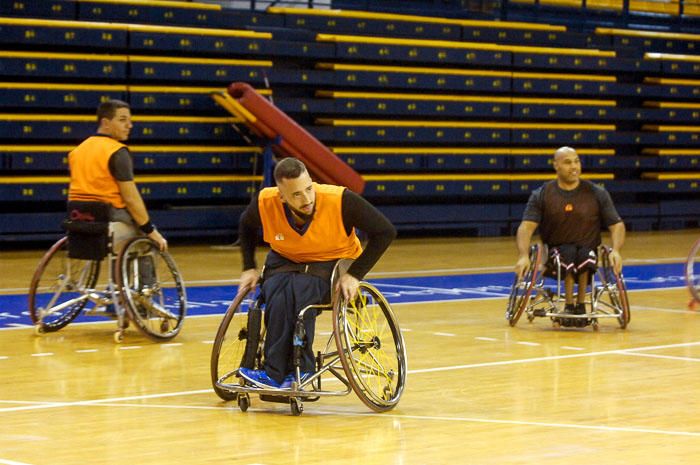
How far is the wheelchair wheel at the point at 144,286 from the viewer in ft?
26.1

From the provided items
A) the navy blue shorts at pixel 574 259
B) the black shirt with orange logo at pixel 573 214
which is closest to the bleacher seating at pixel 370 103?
the black shirt with orange logo at pixel 573 214

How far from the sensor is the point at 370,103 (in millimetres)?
16297

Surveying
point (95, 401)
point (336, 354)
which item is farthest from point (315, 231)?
point (95, 401)

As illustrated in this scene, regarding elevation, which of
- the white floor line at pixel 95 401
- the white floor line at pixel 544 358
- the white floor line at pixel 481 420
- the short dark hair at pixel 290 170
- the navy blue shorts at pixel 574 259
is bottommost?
the white floor line at pixel 544 358

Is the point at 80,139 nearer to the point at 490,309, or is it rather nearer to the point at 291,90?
the point at 291,90

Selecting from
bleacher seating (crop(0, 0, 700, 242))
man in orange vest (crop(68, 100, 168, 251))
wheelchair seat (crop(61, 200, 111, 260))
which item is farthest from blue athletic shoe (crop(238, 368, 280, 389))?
bleacher seating (crop(0, 0, 700, 242))

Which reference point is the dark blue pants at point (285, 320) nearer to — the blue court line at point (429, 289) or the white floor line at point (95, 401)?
the white floor line at point (95, 401)

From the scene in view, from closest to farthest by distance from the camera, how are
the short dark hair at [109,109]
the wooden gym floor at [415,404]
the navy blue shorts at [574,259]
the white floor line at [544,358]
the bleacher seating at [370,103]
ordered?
the wooden gym floor at [415,404] < the white floor line at [544,358] < the short dark hair at [109,109] < the navy blue shorts at [574,259] < the bleacher seating at [370,103]

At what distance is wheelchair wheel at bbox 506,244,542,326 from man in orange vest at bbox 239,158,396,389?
2828 mm

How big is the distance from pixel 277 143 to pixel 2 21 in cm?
309

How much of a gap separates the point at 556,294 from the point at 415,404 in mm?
3182

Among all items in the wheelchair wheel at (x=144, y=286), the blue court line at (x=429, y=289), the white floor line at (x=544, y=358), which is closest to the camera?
the white floor line at (x=544, y=358)

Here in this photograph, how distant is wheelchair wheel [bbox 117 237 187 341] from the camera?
7961mm

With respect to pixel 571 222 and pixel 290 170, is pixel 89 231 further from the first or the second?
pixel 571 222
